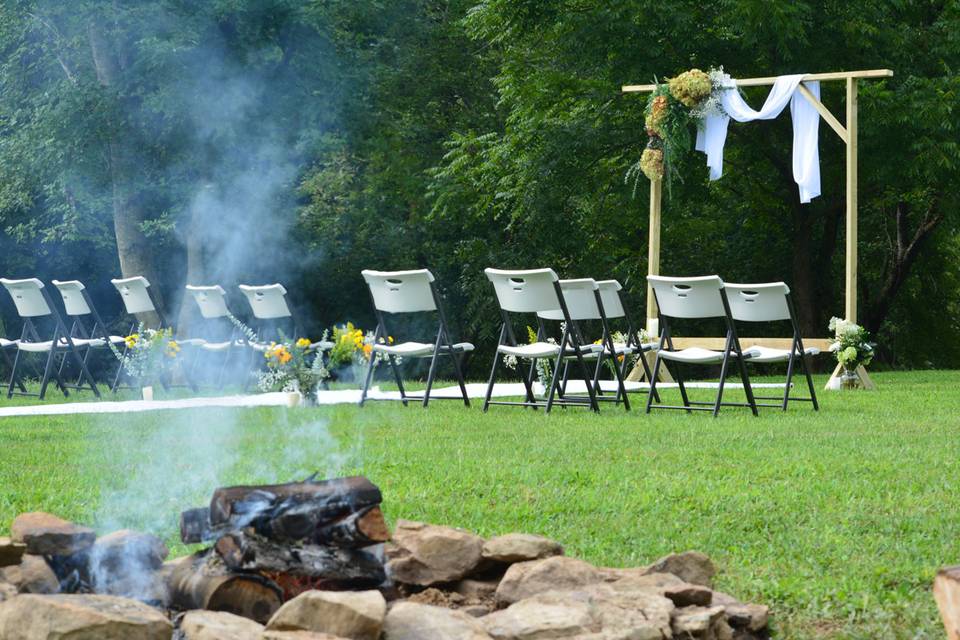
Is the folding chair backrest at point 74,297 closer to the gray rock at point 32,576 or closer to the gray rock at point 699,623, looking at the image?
the gray rock at point 32,576

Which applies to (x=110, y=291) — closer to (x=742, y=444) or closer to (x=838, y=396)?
(x=838, y=396)

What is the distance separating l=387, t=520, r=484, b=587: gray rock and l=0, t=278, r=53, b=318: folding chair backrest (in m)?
7.29

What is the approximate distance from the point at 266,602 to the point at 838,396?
7008mm

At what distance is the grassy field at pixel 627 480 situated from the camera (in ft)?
10.4

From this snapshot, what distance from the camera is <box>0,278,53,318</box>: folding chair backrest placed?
9758 millimetres

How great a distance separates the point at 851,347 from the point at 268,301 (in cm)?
440

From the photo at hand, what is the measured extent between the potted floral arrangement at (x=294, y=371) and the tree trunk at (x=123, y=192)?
4960 millimetres

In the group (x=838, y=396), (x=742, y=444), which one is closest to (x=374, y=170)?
(x=838, y=396)

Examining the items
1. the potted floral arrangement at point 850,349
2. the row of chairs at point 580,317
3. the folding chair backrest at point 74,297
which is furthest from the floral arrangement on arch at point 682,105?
the folding chair backrest at point 74,297

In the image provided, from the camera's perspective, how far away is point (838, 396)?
9.08 meters

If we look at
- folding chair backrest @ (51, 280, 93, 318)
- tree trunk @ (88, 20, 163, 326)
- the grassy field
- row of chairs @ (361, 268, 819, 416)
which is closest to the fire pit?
the grassy field

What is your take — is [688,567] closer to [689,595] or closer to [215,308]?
[689,595]

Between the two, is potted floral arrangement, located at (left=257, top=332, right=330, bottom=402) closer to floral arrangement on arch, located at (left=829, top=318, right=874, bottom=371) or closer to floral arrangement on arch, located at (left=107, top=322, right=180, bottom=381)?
floral arrangement on arch, located at (left=107, top=322, right=180, bottom=381)

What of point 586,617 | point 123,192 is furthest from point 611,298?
point 586,617
